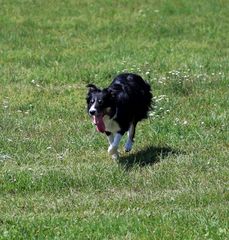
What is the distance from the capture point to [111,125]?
8.73 m

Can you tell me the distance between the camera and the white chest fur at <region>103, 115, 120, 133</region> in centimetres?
867

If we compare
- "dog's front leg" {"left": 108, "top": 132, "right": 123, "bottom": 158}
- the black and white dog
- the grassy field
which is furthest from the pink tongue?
the grassy field

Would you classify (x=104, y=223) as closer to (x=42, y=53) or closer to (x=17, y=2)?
(x=42, y=53)

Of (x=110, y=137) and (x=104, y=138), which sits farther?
(x=104, y=138)

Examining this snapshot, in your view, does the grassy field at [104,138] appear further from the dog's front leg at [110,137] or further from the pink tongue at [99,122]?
Answer: the pink tongue at [99,122]

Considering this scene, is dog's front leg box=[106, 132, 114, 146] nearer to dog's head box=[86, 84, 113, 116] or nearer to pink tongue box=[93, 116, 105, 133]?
pink tongue box=[93, 116, 105, 133]

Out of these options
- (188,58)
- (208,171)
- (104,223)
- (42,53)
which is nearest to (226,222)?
(104,223)

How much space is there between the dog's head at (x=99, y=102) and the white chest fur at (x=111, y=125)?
0.12 meters

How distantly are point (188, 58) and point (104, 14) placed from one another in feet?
15.3

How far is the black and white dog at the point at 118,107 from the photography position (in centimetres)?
846

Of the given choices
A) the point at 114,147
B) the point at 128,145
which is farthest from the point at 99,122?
the point at 128,145

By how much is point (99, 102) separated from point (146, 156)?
2.83ft

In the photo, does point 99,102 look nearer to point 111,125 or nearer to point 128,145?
point 111,125

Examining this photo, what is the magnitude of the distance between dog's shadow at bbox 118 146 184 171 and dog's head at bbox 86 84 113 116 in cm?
58
